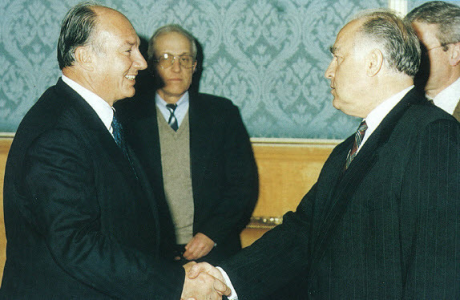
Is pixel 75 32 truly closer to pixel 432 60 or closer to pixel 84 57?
pixel 84 57

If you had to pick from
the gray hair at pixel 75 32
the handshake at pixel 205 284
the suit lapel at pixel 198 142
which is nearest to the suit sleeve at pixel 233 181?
the suit lapel at pixel 198 142

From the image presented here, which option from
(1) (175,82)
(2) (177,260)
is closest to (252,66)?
(1) (175,82)

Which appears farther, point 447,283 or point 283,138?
point 283,138

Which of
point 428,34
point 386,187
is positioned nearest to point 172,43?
point 428,34

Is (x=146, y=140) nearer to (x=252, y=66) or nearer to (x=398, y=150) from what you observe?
(x=252, y=66)

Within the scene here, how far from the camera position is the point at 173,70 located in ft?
9.82

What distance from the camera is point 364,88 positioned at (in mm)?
1828

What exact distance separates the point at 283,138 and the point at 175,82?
2.93 ft

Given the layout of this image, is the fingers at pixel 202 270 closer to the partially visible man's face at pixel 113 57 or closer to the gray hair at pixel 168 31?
the partially visible man's face at pixel 113 57

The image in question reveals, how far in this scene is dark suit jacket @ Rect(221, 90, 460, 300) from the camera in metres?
1.41

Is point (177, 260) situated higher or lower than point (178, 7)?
lower

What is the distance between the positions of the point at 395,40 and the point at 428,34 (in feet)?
3.15

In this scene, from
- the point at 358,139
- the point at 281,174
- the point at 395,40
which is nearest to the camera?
the point at 395,40

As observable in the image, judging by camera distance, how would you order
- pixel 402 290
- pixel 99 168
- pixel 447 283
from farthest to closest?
1. pixel 99 168
2. pixel 402 290
3. pixel 447 283
